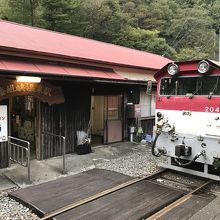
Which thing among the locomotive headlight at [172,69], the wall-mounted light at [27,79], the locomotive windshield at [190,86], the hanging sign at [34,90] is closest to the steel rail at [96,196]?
the locomotive windshield at [190,86]

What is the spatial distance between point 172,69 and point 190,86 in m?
0.70

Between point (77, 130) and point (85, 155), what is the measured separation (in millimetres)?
992

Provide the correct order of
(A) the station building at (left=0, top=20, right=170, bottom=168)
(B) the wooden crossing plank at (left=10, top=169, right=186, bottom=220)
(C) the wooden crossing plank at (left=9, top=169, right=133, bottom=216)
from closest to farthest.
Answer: (B) the wooden crossing plank at (left=10, top=169, right=186, bottom=220)
(C) the wooden crossing plank at (left=9, top=169, right=133, bottom=216)
(A) the station building at (left=0, top=20, right=170, bottom=168)

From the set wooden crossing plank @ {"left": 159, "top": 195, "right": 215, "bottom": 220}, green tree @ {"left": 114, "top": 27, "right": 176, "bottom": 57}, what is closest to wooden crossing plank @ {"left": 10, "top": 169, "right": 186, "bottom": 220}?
wooden crossing plank @ {"left": 159, "top": 195, "right": 215, "bottom": 220}

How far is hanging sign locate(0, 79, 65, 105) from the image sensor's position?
26.0 feet

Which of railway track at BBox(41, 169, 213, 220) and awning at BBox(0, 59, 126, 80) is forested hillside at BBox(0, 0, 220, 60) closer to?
awning at BBox(0, 59, 126, 80)

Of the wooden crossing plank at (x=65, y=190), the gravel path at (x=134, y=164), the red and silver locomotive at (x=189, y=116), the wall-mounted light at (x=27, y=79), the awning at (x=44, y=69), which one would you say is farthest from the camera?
the gravel path at (x=134, y=164)

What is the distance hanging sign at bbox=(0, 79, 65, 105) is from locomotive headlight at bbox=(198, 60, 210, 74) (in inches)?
179

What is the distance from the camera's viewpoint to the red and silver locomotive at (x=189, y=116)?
22.7ft

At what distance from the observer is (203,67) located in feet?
23.1

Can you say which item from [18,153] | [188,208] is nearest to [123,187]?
[188,208]

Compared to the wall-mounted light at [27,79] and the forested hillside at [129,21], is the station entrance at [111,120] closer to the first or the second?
the wall-mounted light at [27,79]

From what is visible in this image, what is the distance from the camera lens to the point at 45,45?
9.81 meters

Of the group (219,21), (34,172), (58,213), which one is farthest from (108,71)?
(219,21)
